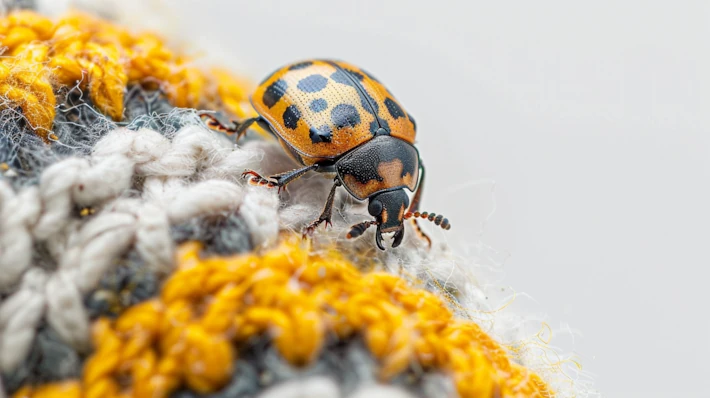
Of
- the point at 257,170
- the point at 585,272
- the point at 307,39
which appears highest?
the point at 257,170

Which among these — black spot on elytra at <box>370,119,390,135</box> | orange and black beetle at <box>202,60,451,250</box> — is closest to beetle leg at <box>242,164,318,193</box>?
orange and black beetle at <box>202,60,451,250</box>

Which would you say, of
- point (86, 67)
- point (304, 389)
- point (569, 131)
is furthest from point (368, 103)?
point (569, 131)

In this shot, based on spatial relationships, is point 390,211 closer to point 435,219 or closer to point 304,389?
point 435,219

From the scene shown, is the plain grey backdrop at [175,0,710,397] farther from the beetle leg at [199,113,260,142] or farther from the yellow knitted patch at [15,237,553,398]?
the yellow knitted patch at [15,237,553,398]

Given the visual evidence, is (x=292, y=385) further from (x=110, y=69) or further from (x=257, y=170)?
(x=110, y=69)

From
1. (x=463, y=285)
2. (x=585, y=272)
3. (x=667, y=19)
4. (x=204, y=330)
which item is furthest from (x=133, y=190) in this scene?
(x=667, y=19)
